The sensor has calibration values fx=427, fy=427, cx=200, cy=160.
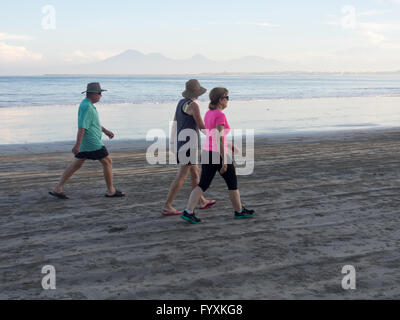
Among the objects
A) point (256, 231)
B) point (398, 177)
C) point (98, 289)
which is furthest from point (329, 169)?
point (98, 289)

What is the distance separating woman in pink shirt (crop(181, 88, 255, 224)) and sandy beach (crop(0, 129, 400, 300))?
0.21m

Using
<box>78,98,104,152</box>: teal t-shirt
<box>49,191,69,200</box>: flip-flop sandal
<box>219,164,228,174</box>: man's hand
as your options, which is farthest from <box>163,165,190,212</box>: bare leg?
<box>49,191,69,200</box>: flip-flop sandal

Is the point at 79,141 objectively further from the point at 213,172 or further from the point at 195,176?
the point at 213,172

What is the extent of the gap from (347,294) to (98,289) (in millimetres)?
1960

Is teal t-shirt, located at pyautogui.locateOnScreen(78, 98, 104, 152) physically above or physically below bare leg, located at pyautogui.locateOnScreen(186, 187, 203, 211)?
above

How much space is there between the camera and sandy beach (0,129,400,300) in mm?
3457

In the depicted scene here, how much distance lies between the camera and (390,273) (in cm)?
366

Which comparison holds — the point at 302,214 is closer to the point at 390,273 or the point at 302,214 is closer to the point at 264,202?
the point at 264,202

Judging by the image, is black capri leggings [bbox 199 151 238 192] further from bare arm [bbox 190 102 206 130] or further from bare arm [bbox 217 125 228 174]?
bare arm [bbox 190 102 206 130]

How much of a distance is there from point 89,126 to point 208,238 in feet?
8.43

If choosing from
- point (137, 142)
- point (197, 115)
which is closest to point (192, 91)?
point (197, 115)

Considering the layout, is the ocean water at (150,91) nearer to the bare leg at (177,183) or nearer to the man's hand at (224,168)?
the bare leg at (177,183)

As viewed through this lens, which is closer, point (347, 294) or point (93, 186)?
point (347, 294)

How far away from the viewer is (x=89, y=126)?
19.8 ft
